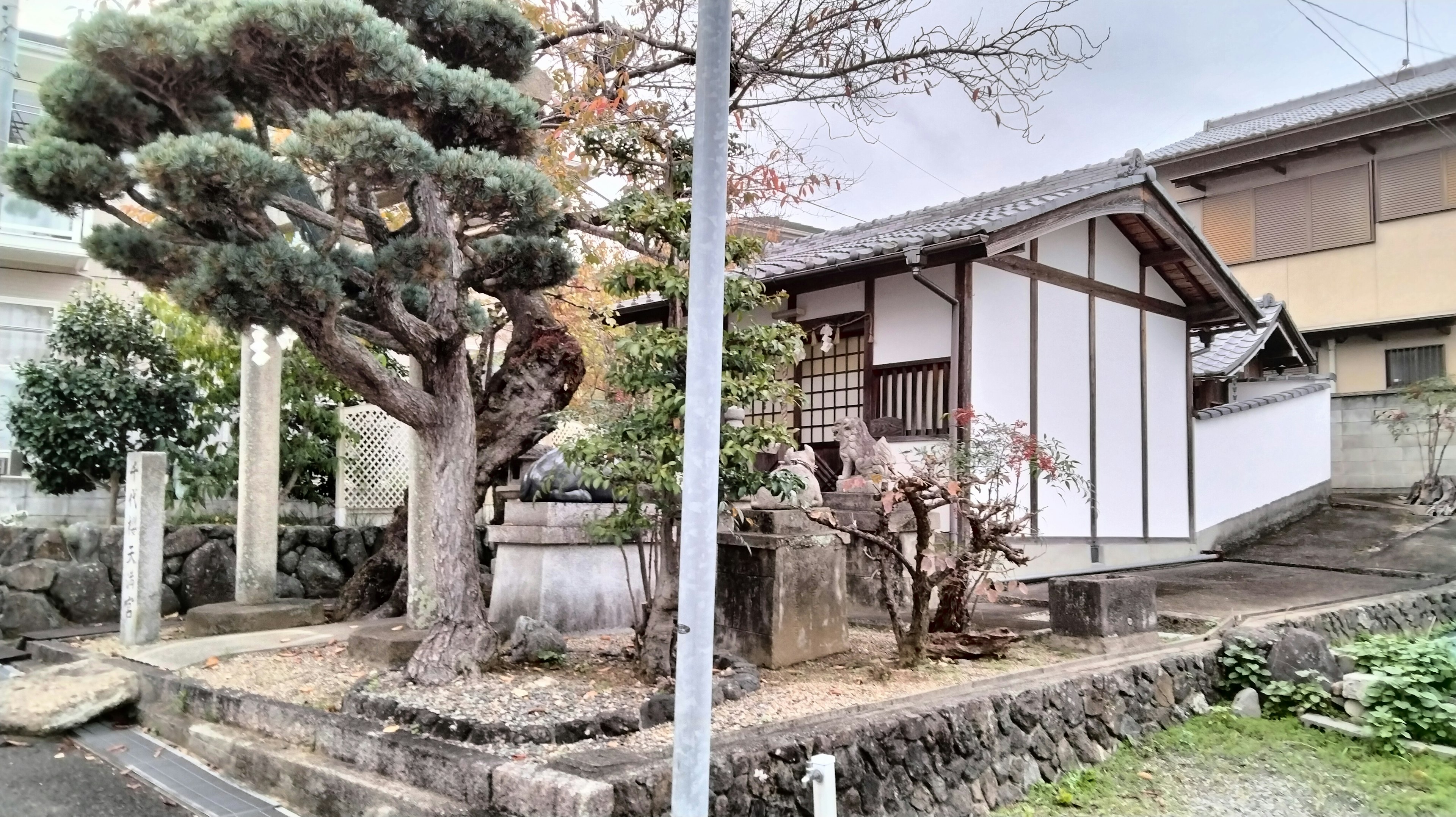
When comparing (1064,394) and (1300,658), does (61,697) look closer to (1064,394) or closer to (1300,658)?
(1300,658)

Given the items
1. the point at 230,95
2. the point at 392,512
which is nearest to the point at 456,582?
the point at 230,95

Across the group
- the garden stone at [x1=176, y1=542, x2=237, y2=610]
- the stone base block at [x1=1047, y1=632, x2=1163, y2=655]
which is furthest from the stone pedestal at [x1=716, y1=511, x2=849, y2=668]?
the garden stone at [x1=176, y1=542, x2=237, y2=610]

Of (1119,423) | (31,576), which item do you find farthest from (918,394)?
(31,576)

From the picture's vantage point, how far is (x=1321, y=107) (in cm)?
2144

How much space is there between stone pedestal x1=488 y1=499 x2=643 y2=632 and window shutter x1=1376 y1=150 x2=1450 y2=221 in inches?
700

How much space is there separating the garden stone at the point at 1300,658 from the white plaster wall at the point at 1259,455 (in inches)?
277

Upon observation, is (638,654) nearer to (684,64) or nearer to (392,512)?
(684,64)

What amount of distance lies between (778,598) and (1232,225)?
18649 mm

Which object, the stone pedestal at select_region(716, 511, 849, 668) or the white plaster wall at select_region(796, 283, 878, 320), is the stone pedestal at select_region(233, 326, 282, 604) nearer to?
the stone pedestal at select_region(716, 511, 849, 668)

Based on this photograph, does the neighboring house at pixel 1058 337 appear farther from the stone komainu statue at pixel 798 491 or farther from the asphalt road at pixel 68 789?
the asphalt road at pixel 68 789

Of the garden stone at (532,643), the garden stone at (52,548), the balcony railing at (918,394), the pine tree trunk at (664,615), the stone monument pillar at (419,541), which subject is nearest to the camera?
the pine tree trunk at (664,615)

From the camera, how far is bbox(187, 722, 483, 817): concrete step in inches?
167

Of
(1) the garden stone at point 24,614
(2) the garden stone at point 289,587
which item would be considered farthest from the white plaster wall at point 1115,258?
(1) the garden stone at point 24,614

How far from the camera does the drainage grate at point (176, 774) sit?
489 cm
